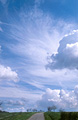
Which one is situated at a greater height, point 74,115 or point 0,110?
point 0,110

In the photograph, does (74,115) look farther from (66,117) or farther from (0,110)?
(0,110)

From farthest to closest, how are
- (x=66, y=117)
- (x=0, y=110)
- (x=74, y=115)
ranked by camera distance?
(x=0, y=110), (x=66, y=117), (x=74, y=115)

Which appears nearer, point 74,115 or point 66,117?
point 74,115

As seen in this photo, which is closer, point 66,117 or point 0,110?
point 66,117

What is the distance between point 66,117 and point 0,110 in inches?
6805

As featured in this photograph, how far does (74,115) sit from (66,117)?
4481mm

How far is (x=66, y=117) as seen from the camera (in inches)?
1297

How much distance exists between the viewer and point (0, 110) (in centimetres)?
19025

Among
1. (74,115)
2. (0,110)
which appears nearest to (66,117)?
(74,115)

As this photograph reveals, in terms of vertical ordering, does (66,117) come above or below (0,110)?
below

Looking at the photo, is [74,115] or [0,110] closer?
[74,115]

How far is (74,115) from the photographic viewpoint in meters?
28.9

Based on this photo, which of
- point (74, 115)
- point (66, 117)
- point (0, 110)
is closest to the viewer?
point (74, 115)
